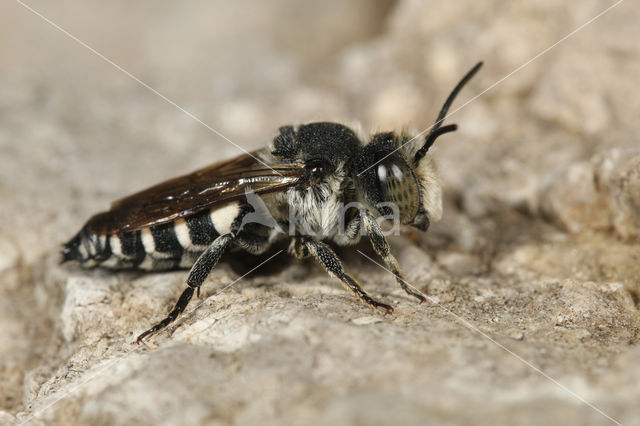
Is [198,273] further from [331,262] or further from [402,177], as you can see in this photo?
[402,177]

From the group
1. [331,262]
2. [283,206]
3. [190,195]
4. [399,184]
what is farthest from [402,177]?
[190,195]

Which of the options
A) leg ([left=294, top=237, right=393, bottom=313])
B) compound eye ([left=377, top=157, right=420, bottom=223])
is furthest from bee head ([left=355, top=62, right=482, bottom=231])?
leg ([left=294, top=237, right=393, bottom=313])

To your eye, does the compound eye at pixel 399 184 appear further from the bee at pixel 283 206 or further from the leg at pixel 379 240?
the leg at pixel 379 240

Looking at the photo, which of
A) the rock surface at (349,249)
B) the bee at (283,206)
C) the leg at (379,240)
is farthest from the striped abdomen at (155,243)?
the leg at (379,240)

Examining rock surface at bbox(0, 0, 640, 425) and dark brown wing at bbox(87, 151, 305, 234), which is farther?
dark brown wing at bbox(87, 151, 305, 234)

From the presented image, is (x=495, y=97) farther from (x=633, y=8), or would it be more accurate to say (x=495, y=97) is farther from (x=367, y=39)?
(x=367, y=39)

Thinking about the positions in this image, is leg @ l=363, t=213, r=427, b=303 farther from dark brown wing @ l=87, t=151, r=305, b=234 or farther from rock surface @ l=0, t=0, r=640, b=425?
dark brown wing @ l=87, t=151, r=305, b=234
